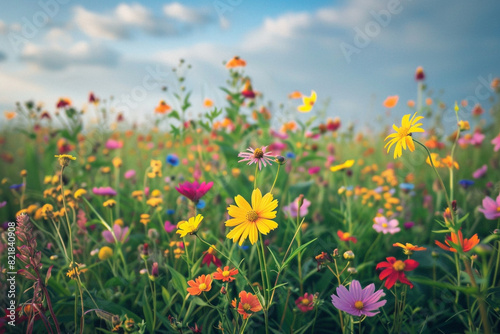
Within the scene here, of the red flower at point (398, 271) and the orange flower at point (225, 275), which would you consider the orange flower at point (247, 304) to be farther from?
the red flower at point (398, 271)

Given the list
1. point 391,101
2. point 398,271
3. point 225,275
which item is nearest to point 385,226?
point 398,271

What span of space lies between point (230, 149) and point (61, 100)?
52.7 inches

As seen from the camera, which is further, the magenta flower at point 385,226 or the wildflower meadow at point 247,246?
the magenta flower at point 385,226

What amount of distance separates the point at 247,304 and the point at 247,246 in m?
0.62

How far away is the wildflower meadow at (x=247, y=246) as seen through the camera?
2.79 feet

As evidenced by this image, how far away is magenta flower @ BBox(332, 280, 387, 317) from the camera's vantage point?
31.8 inches

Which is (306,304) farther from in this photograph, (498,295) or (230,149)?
(230,149)

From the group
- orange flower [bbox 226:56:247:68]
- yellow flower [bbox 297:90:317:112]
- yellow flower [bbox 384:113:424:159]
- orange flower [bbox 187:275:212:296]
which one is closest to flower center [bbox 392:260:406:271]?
yellow flower [bbox 384:113:424:159]

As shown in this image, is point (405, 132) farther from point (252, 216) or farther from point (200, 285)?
point (200, 285)

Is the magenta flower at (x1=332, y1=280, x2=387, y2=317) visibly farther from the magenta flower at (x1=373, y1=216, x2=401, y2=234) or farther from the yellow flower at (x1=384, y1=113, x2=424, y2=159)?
the magenta flower at (x1=373, y1=216, x2=401, y2=234)

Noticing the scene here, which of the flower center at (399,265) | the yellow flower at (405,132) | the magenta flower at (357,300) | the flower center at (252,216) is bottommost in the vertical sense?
the magenta flower at (357,300)

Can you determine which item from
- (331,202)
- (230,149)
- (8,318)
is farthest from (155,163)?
(331,202)

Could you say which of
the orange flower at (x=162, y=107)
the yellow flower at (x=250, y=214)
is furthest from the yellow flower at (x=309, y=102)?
the orange flower at (x=162, y=107)

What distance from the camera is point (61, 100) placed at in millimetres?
2236
